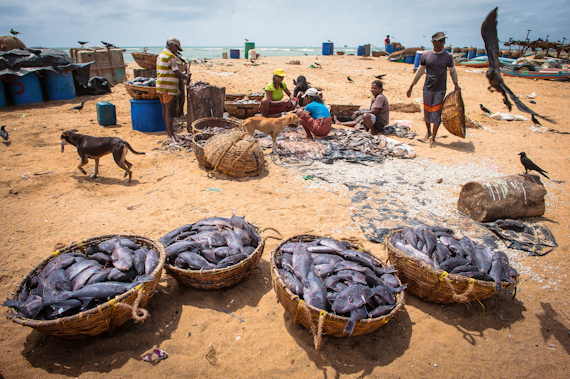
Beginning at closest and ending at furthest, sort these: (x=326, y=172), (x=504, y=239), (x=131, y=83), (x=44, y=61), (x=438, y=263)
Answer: (x=438, y=263) → (x=504, y=239) → (x=326, y=172) → (x=131, y=83) → (x=44, y=61)

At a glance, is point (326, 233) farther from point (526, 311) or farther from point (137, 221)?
point (137, 221)

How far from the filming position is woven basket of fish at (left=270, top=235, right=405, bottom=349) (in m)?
2.34

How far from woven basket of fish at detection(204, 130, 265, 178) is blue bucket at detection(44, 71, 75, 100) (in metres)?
9.45

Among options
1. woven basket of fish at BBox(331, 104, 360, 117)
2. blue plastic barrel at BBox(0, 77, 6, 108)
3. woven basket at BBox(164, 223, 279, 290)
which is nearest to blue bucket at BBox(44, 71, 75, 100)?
blue plastic barrel at BBox(0, 77, 6, 108)

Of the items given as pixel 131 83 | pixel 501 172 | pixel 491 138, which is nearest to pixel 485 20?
pixel 501 172

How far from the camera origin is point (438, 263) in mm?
2949

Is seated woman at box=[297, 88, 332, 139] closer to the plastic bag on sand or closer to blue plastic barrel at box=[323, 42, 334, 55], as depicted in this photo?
the plastic bag on sand

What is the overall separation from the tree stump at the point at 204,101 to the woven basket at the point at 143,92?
0.91 m

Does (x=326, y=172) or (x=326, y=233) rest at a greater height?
(x=326, y=172)

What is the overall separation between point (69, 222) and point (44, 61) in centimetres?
1013

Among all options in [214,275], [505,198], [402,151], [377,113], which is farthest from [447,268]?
[377,113]

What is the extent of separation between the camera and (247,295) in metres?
3.12

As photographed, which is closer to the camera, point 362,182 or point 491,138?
point 362,182

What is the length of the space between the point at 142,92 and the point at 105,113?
5.33 feet
